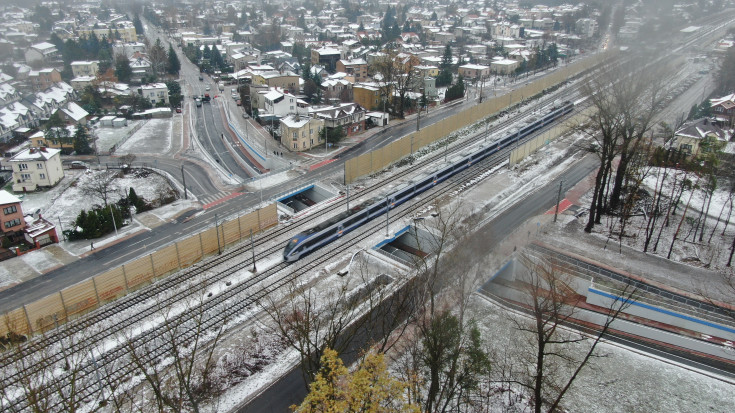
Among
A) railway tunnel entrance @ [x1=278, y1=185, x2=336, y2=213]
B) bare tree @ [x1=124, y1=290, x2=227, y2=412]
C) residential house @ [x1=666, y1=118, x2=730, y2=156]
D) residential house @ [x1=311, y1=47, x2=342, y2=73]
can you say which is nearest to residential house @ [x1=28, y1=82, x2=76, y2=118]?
residential house @ [x1=311, y1=47, x2=342, y2=73]

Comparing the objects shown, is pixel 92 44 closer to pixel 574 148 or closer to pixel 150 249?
pixel 150 249

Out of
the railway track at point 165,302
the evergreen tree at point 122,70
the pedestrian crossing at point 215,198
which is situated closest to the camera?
the railway track at point 165,302

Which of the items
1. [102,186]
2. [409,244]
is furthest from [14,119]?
[409,244]

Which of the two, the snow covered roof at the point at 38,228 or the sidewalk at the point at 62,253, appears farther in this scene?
the snow covered roof at the point at 38,228

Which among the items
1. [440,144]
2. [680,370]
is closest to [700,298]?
[680,370]

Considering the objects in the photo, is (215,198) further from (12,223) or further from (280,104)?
(280,104)

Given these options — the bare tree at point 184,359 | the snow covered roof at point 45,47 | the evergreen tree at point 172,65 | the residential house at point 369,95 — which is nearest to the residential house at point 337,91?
the residential house at point 369,95

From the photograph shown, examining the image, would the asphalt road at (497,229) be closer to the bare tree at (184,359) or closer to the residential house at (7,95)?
the bare tree at (184,359)
